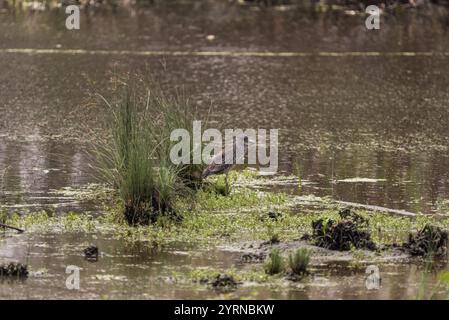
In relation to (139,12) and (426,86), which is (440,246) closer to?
(426,86)

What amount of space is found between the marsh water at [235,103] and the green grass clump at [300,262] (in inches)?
5.7

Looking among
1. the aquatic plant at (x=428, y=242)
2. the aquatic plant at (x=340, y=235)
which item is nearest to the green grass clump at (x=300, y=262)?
the aquatic plant at (x=340, y=235)

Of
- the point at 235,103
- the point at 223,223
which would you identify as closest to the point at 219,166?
the point at 223,223

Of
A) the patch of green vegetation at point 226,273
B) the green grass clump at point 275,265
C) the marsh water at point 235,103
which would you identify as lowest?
the marsh water at point 235,103

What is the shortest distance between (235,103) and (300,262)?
725 centimetres

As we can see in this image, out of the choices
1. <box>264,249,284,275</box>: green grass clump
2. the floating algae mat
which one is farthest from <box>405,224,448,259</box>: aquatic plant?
the floating algae mat

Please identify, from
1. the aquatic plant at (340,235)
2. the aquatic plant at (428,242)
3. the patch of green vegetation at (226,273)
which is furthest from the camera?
the aquatic plant at (340,235)

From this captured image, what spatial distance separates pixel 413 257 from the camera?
8.59 m

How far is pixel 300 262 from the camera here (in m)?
7.99

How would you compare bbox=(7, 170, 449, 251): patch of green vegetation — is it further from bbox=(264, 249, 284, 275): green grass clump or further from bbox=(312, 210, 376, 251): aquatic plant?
bbox=(264, 249, 284, 275): green grass clump

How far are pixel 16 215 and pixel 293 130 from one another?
482 cm

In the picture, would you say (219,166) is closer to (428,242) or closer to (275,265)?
(428,242)

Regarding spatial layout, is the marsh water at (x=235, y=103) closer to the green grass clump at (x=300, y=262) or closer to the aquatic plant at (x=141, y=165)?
the green grass clump at (x=300, y=262)

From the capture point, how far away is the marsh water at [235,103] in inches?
327
